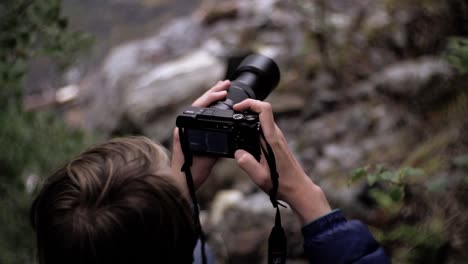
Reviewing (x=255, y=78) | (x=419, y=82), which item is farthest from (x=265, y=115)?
(x=419, y=82)

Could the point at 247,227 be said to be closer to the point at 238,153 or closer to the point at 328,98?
the point at 328,98

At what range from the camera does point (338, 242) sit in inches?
48.0

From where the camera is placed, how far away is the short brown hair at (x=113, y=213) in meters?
1.02

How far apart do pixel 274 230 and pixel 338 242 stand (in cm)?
16

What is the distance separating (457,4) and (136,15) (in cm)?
791

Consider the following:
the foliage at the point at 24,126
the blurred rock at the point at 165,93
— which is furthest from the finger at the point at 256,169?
the blurred rock at the point at 165,93

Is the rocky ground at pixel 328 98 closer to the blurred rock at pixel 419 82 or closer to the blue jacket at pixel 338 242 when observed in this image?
the blurred rock at pixel 419 82

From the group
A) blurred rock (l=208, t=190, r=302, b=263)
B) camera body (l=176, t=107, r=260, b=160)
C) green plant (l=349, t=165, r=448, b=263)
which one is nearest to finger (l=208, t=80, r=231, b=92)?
camera body (l=176, t=107, r=260, b=160)

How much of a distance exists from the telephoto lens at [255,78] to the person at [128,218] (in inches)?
13.5

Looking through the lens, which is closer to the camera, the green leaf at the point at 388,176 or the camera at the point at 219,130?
the camera at the point at 219,130

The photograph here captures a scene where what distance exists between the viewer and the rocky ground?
9.82 ft

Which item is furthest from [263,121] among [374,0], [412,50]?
[374,0]

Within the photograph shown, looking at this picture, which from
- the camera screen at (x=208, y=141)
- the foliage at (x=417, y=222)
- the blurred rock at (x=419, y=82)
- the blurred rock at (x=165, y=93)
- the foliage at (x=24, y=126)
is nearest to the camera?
the camera screen at (x=208, y=141)

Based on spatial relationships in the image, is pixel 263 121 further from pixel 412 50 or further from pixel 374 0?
pixel 374 0
